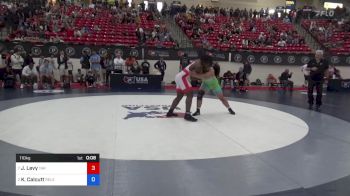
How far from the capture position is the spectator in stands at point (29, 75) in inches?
472

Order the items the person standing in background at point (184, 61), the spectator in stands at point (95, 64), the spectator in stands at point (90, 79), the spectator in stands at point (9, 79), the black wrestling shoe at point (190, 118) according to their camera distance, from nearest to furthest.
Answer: the black wrestling shoe at point (190, 118)
the spectator in stands at point (9, 79)
the spectator in stands at point (90, 79)
the spectator in stands at point (95, 64)
the person standing in background at point (184, 61)

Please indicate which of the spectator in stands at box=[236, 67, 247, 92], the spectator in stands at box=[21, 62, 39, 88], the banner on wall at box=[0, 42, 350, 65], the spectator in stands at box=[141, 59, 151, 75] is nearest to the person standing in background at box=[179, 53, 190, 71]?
the banner on wall at box=[0, 42, 350, 65]

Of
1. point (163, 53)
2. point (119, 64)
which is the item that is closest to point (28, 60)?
point (119, 64)

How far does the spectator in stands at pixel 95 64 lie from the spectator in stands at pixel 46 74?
1.63 m

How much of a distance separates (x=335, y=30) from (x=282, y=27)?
3.73 meters

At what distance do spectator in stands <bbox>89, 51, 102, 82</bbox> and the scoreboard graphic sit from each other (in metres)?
11.0

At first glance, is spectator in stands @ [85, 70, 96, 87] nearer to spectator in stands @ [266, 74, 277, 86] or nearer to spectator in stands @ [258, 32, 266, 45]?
spectator in stands @ [266, 74, 277, 86]

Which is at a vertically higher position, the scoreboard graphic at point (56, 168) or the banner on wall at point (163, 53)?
the banner on wall at point (163, 53)

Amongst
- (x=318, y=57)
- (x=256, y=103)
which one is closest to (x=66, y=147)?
(x=256, y=103)

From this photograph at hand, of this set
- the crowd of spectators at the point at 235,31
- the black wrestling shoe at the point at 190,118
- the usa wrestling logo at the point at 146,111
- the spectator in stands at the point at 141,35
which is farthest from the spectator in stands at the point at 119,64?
the black wrestling shoe at the point at 190,118

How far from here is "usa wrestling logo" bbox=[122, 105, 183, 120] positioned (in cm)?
709

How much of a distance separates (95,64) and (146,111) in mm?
6418

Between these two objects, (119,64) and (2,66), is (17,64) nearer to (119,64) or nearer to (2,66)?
(2,66)

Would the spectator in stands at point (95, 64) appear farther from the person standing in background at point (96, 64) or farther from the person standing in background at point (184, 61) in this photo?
the person standing in background at point (184, 61)
